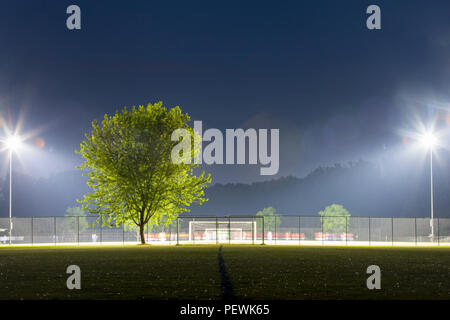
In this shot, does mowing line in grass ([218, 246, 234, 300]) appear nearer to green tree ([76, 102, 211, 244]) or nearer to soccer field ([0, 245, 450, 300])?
soccer field ([0, 245, 450, 300])

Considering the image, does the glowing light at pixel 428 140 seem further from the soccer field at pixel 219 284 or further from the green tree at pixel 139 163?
the soccer field at pixel 219 284

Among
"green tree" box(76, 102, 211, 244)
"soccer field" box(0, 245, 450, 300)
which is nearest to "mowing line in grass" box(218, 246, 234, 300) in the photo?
"soccer field" box(0, 245, 450, 300)

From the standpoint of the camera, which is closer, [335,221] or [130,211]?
[130,211]

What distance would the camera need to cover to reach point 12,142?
183 feet

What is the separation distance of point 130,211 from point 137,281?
115 feet

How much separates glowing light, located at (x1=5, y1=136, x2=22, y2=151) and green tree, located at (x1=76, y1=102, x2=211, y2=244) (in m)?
13.1

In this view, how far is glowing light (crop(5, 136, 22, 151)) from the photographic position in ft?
181

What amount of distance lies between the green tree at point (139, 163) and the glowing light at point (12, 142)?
514 inches

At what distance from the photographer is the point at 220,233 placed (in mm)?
82000

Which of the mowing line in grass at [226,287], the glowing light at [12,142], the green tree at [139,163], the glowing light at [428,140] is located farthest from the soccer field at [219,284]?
the glowing light at [428,140]

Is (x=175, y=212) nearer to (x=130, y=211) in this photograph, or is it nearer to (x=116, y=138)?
(x=130, y=211)
